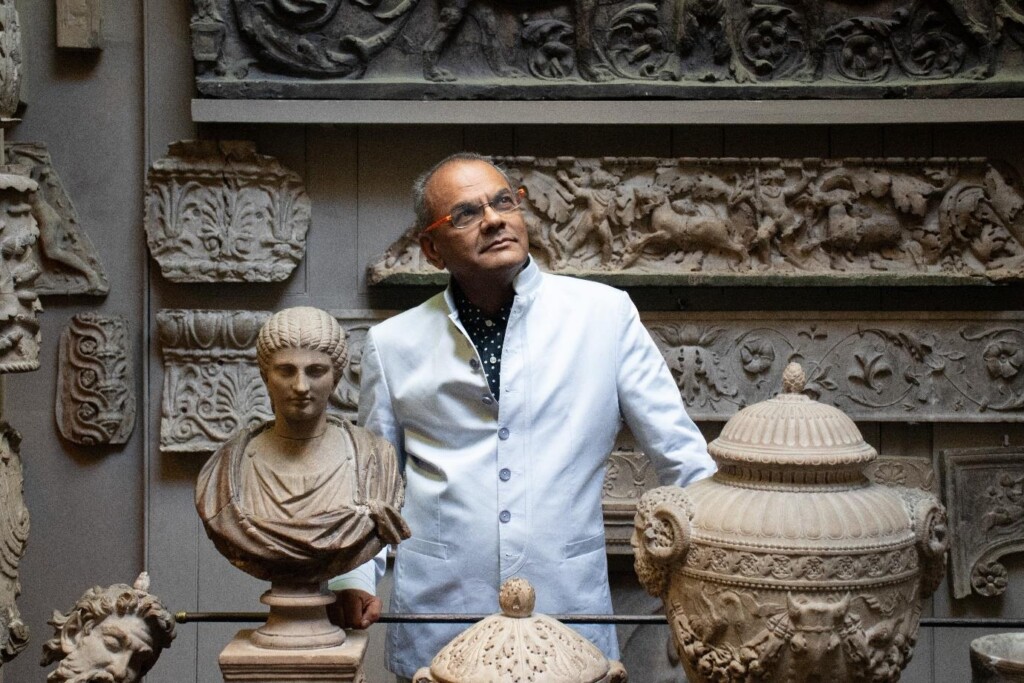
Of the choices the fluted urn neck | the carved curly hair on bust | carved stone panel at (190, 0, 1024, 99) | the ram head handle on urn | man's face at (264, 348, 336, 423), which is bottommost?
the ram head handle on urn

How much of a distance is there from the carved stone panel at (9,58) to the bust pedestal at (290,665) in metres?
1.32

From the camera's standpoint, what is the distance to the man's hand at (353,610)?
191 centimetres

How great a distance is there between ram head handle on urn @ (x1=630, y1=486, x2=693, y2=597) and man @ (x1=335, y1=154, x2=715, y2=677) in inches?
13.8

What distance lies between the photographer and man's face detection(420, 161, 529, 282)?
6.72 feet

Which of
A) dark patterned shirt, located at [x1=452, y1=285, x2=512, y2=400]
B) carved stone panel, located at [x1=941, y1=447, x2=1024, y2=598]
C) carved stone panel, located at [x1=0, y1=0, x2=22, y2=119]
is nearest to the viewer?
dark patterned shirt, located at [x1=452, y1=285, x2=512, y2=400]

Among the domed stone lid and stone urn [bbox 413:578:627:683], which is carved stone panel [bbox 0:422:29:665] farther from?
the domed stone lid

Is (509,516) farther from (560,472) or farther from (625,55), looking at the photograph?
(625,55)

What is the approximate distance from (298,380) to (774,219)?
1.79 meters

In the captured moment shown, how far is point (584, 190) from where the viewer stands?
3.20m

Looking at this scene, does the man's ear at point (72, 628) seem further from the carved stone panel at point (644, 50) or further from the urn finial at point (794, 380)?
the carved stone panel at point (644, 50)

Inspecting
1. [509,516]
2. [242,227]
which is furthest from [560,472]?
[242,227]

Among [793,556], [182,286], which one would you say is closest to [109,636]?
[793,556]

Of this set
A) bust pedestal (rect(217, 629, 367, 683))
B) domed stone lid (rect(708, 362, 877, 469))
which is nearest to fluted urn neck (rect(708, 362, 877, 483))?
domed stone lid (rect(708, 362, 877, 469))

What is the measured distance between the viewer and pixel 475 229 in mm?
2059
